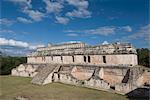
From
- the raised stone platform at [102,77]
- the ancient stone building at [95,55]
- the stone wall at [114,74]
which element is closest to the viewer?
the raised stone platform at [102,77]

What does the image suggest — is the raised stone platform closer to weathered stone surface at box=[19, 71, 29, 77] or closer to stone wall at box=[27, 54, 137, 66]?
stone wall at box=[27, 54, 137, 66]

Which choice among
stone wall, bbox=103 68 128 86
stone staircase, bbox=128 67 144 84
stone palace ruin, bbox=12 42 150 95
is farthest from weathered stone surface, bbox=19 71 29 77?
stone staircase, bbox=128 67 144 84

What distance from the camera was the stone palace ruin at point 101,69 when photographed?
15833mm

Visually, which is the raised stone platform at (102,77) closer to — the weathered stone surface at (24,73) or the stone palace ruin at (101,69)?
the stone palace ruin at (101,69)

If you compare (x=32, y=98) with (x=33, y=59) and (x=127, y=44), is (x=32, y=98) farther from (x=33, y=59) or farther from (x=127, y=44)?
(x=33, y=59)

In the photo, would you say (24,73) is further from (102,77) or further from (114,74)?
(114,74)

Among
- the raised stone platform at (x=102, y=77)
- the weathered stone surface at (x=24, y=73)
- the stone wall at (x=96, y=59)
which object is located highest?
the stone wall at (x=96, y=59)

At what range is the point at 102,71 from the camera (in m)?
18.4

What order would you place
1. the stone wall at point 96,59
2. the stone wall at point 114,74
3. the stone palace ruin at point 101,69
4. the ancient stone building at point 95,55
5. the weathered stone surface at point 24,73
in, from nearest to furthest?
the stone palace ruin at point 101,69
the stone wall at point 114,74
the stone wall at point 96,59
the ancient stone building at point 95,55
the weathered stone surface at point 24,73

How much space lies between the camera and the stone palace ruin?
1583 centimetres

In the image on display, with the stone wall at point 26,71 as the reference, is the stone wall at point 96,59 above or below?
above

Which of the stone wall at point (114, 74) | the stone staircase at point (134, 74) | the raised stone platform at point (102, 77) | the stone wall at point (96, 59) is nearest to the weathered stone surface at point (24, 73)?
the stone wall at point (96, 59)

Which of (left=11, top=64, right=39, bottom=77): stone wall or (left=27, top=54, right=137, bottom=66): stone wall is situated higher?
(left=27, top=54, right=137, bottom=66): stone wall

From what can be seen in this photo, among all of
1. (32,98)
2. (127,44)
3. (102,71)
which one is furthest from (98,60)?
(32,98)
